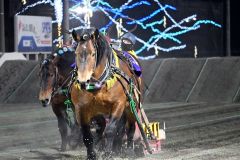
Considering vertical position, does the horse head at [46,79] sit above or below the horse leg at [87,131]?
above

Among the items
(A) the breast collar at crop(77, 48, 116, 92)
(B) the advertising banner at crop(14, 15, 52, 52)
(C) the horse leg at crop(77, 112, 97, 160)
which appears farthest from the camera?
(B) the advertising banner at crop(14, 15, 52, 52)

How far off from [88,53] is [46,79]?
6.87ft

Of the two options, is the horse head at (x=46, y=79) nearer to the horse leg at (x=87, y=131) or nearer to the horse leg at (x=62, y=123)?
the horse leg at (x=62, y=123)

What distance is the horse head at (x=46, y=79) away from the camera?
9.69m

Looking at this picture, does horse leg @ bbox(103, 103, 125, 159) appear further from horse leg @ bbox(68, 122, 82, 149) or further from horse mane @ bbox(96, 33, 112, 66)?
horse leg @ bbox(68, 122, 82, 149)

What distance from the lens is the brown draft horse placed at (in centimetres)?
805

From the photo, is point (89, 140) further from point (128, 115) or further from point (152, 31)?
point (152, 31)

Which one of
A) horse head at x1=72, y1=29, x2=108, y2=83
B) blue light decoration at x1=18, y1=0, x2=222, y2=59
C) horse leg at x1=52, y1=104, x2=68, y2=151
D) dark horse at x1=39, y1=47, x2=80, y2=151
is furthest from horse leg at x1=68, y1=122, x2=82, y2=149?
blue light decoration at x1=18, y1=0, x2=222, y2=59

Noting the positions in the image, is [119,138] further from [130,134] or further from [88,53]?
[88,53]

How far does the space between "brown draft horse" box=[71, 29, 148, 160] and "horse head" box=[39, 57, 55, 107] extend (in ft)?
3.42

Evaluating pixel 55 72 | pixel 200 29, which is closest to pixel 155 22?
pixel 200 29

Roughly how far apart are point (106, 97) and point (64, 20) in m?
12.8


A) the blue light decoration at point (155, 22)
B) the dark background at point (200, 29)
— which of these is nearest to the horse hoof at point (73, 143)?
the blue light decoration at point (155, 22)

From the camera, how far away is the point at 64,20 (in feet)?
68.6
